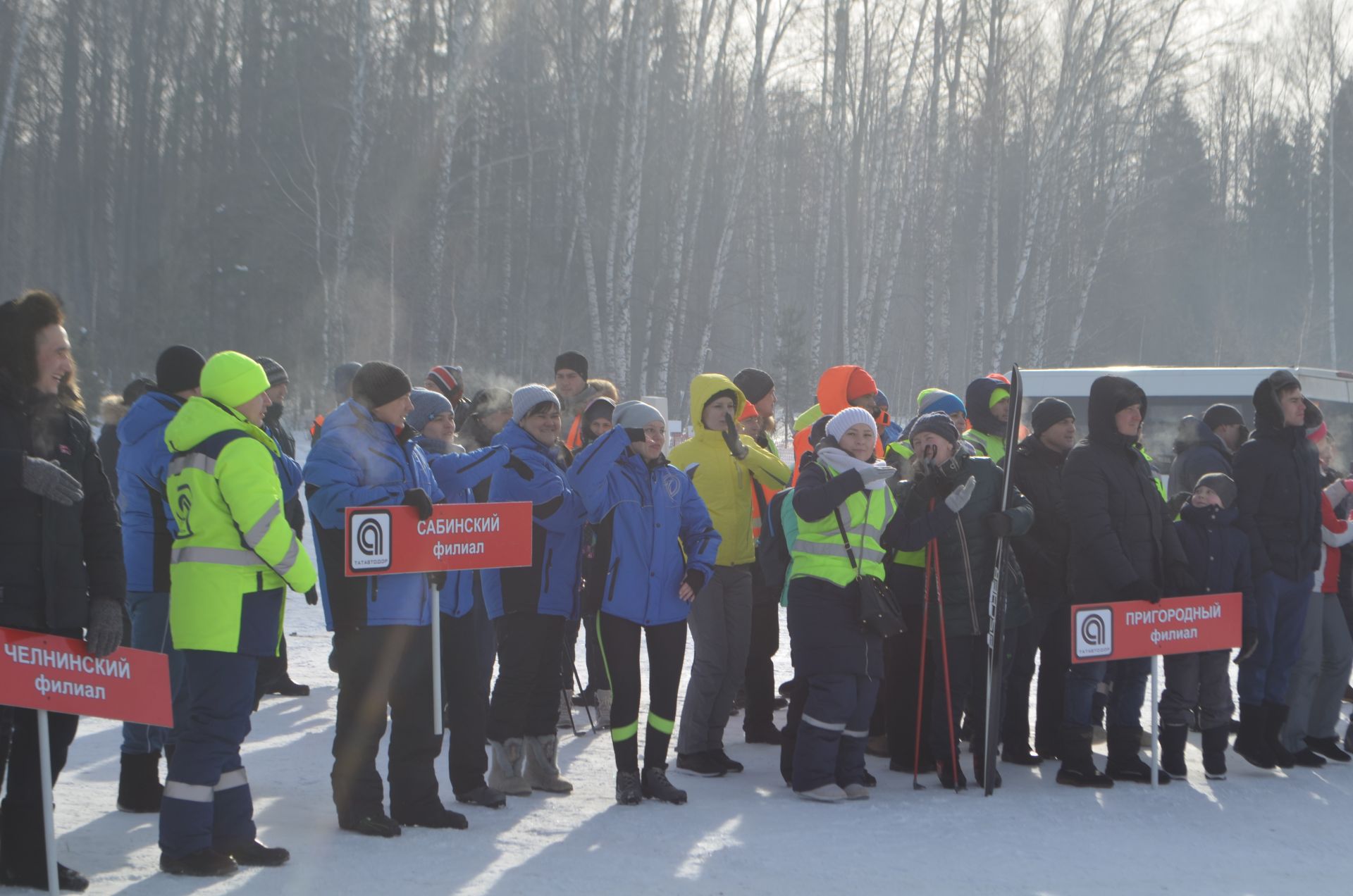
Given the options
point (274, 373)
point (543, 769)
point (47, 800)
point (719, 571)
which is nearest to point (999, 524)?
point (719, 571)

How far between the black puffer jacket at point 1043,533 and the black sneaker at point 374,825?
3.42 meters

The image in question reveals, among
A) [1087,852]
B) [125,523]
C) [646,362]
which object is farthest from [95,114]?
[1087,852]

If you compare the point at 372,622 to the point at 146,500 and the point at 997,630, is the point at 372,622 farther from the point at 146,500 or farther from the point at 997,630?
the point at 997,630

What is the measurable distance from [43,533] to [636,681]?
2.63 meters

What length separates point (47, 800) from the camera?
4.36 metres

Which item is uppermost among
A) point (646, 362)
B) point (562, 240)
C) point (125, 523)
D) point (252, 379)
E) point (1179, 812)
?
point (562, 240)

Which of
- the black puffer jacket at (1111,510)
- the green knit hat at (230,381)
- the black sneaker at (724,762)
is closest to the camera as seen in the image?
the green knit hat at (230,381)

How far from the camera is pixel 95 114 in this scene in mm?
37625

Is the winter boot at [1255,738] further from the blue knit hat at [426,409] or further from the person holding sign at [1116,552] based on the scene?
the blue knit hat at [426,409]

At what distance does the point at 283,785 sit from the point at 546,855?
167 centimetres

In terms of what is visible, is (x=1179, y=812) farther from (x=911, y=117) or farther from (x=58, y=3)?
(x=58, y=3)

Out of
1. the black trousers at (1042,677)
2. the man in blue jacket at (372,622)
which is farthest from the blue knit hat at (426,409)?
the black trousers at (1042,677)

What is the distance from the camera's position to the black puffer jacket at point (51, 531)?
4.30 meters

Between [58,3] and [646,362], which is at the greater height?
[58,3]
